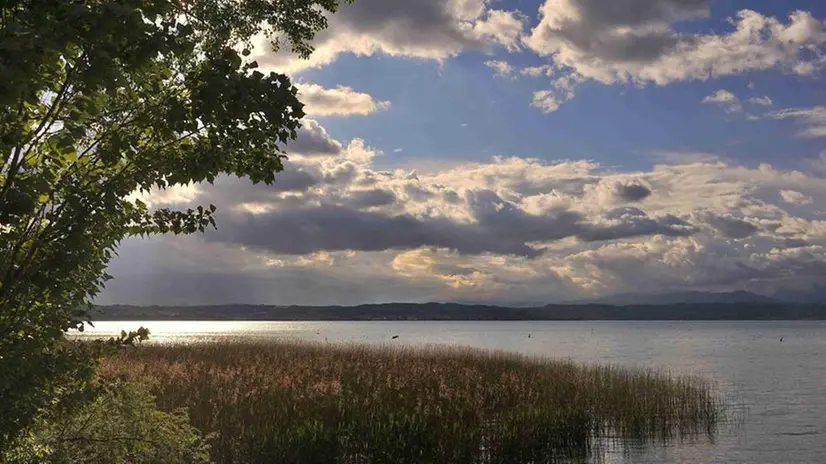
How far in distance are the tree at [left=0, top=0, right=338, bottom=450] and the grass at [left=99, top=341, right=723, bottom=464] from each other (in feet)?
16.6

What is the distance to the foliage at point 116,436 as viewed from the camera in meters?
8.51

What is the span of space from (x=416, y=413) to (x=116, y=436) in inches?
441

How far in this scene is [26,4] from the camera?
487 centimetres

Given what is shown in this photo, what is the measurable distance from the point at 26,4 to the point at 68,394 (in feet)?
14.1

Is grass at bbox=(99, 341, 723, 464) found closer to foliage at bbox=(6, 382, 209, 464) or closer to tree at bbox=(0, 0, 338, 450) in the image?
foliage at bbox=(6, 382, 209, 464)

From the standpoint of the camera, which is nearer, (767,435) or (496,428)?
(496,428)

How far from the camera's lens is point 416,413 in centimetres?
1922

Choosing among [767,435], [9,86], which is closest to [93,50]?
[9,86]

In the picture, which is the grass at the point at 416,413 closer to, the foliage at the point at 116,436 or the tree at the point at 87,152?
the foliage at the point at 116,436

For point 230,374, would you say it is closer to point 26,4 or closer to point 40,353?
point 40,353

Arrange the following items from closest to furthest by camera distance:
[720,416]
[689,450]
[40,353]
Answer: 1. [40,353]
2. [689,450]
3. [720,416]

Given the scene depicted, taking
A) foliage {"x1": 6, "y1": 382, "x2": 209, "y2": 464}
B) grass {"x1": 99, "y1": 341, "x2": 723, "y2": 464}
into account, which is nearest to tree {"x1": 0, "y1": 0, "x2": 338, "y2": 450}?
foliage {"x1": 6, "y1": 382, "x2": 209, "y2": 464}

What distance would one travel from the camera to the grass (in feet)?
55.3

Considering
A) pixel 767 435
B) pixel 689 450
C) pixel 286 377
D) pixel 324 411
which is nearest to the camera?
pixel 324 411
